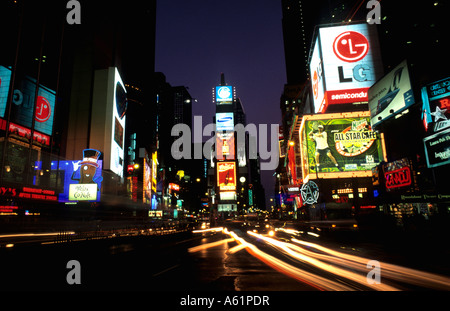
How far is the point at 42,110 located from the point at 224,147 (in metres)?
90.5

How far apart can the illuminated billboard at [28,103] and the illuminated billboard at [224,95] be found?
92909 mm

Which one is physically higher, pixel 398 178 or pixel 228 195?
pixel 228 195

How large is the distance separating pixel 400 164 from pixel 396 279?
2223 cm

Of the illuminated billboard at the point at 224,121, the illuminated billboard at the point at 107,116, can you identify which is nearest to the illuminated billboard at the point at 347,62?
the illuminated billboard at the point at 107,116

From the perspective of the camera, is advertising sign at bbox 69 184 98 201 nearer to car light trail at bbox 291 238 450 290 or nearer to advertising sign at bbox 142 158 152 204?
advertising sign at bbox 142 158 152 204

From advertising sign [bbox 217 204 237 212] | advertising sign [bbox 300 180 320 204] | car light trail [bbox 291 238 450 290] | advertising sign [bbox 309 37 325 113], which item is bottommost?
car light trail [bbox 291 238 450 290]

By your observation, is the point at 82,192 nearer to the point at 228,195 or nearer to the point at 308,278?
the point at 308,278

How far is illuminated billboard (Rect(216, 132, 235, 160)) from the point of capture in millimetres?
124188

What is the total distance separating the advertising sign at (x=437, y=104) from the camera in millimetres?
18906

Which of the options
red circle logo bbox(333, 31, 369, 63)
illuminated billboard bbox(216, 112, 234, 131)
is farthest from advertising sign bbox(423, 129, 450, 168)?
illuminated billboard bbox(216, 112, 234, 131)

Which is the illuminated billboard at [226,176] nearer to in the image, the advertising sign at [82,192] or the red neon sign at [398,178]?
the advertising sign at [82,192]

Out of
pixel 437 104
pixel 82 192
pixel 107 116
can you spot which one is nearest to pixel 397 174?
pixel 437 104

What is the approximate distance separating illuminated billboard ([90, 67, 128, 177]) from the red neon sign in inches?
1527

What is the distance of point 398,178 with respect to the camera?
26031mm
